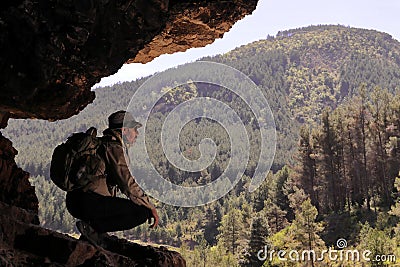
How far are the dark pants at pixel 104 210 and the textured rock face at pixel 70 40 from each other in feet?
3.35

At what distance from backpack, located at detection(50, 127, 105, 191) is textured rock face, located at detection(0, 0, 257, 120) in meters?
0.45

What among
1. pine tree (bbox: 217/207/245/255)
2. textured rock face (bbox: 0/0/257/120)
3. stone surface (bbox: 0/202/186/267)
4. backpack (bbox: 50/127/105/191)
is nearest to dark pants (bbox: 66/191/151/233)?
backpack (bbox: 50/127/105/191)

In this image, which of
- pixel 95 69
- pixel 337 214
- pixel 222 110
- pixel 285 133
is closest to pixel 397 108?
pixel 337 214

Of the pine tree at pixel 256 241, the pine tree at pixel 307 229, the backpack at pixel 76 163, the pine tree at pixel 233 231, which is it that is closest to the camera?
the backpack at pixel 76 163

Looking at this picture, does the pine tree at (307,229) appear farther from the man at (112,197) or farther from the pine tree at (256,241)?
the man at (112,197)

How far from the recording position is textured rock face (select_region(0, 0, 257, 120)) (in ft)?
12.6

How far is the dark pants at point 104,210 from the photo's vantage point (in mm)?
4770

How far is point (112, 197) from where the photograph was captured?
4824 millimetres

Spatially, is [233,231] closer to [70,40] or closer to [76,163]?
[76,163]

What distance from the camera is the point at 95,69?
187 inches

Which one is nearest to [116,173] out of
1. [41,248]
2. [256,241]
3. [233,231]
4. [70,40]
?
[41,248]

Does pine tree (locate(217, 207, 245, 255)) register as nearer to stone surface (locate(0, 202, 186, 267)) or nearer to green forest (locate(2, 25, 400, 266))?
green forest (locate(2, 25, 400, 266))

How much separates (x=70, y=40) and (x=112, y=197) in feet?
5.72

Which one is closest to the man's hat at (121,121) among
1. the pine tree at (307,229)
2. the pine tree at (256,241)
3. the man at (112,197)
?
the man at (112,197)
